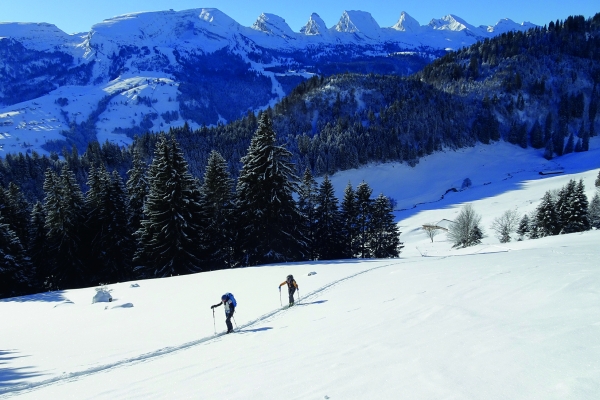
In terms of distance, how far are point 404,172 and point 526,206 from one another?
51146 millimetres

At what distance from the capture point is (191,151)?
129 metres

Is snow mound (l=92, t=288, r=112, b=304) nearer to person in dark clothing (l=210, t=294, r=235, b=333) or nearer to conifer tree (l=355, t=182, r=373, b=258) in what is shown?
person in dark clothing (l=210, t=294, r=235, b=333)

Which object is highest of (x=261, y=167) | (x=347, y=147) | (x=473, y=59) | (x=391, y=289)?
(x=473, y=59)

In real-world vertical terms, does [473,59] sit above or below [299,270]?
above

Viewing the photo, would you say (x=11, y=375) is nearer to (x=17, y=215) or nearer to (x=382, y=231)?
(x=17, y=215)

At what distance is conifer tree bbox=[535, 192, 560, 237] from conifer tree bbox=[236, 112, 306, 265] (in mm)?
38516

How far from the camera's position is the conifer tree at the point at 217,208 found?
3266cm

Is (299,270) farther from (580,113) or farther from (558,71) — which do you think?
(558,71)

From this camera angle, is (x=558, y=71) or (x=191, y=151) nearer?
(x=191, y=151)

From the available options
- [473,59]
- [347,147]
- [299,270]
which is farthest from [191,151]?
[473,59]

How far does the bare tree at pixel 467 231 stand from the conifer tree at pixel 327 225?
100ft

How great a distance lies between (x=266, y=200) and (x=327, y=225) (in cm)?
1292

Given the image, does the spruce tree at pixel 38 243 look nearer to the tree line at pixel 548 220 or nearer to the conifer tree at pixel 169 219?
the conifer tree at pixel 169 219

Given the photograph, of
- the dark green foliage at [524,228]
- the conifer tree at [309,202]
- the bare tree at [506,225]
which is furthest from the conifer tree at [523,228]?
the conifer tree at [309,202]
